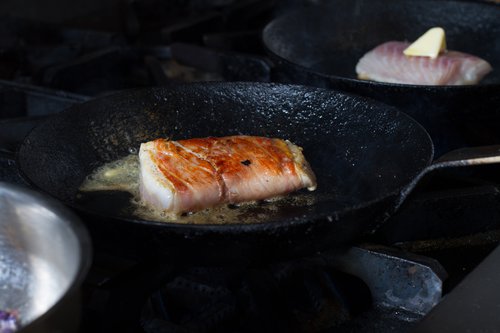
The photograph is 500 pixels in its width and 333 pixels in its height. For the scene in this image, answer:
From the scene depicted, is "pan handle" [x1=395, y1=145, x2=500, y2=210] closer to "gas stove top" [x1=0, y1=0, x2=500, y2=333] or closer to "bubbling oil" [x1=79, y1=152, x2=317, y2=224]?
"gas stove top" [x1=0, y1=0, x2=500, y2=333]

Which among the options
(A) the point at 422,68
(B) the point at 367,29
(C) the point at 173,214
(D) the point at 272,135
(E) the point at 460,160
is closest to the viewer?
(E) the point at 460,160

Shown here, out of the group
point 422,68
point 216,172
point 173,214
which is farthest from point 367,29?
point 173,214

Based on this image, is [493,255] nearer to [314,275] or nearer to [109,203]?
[314,275]

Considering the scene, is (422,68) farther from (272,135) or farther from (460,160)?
(460,160)

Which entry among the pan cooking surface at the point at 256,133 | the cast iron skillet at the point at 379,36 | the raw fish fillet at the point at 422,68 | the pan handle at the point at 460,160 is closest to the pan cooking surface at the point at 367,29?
the cast iron skillet at the point at 379,36

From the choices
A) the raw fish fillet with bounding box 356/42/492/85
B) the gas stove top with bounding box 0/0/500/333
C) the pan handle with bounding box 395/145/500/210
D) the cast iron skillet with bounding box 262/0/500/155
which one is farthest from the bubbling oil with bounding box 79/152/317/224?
the raw fish fillet with bounding box 356/42/492/85

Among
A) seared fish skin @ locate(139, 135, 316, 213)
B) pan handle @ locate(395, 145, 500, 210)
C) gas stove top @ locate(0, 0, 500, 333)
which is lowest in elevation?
gas stove top @ locate(0, 0, 500, 333)

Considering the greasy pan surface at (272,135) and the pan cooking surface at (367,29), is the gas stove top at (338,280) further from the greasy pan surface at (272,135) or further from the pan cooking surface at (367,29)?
the pan cooking surface at (367,29)

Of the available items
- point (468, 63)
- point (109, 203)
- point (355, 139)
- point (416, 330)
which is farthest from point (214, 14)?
point (416, 330)
